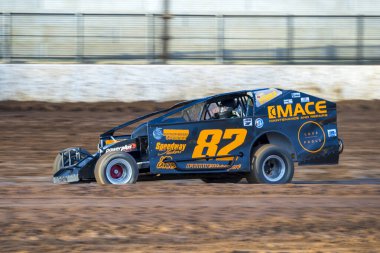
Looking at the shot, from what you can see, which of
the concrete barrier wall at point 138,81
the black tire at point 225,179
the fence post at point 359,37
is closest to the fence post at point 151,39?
the concrete barrier wall at point 138,81

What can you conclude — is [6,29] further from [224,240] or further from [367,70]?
[224,240]

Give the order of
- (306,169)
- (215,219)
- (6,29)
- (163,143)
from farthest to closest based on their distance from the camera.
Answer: (6,29) < (306,169) < (163,143) < (215,219)

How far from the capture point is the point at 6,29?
23.1 meters

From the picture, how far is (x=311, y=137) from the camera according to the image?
11.8 m

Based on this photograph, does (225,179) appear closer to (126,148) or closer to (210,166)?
(210,166)

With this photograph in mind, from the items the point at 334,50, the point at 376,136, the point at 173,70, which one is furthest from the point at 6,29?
the point at 376,136

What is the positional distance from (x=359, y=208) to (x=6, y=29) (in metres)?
16.0


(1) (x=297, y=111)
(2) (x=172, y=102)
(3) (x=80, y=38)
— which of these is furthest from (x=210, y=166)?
(3) (x=80, y=38)

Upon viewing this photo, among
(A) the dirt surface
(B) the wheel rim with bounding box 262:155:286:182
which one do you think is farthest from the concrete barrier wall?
(B) the wheel rim with bounding box 262:155:286:182

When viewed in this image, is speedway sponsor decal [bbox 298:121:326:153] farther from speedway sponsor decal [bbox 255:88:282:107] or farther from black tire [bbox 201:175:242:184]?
black tire [bbox 201:175:242:184]

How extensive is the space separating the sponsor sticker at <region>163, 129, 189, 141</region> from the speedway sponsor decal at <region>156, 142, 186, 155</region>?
0.28 feet

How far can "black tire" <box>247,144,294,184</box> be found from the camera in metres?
11.5

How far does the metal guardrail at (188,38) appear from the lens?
23328mm

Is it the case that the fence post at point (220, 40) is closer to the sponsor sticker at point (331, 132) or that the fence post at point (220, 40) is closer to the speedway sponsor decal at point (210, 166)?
the sponsor sticker at point (331, 132)
